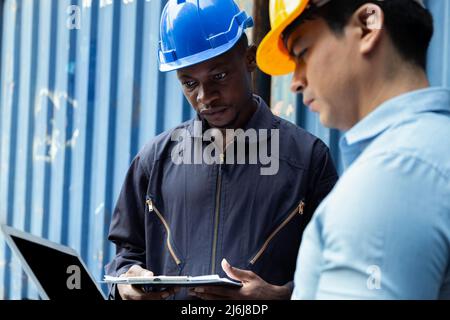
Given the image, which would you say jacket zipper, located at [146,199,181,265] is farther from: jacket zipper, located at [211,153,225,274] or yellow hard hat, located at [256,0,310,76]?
yellow hard hat, located at [256,0,310,76]

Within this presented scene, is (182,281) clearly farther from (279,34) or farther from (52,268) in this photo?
(279,34)

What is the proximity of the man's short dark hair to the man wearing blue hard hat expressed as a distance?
103cm

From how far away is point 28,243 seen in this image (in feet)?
6.36

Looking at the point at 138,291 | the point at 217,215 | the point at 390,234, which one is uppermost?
the point at 390,234

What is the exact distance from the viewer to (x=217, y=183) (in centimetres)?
246

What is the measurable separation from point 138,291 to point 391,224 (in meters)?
1.37

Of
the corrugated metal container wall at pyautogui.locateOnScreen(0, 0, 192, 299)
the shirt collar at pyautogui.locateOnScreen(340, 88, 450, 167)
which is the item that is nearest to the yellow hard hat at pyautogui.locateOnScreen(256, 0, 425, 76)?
the shirt collar at pyautogui.locateOnScreen(340, 88, 450, 167)

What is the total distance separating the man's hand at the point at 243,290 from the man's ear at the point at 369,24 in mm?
1018

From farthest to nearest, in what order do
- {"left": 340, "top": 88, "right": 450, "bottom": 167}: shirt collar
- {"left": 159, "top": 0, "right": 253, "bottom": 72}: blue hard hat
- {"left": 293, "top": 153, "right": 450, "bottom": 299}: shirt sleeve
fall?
1. {"left": 159, "top": 0, "right": 253, "bottom": 72}: blue hard hat
2. {"left": 340, "top": 88, "right": 450, "bottom": 167}: shirt collar
3. {"left": 293, "top": 153, "right": 450, "bottom": 299}: shirt sleeve

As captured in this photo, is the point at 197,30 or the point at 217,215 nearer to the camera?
the point at 217,215

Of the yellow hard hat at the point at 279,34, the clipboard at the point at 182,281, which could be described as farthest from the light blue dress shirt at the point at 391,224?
the clipboard at the point at 182,281
